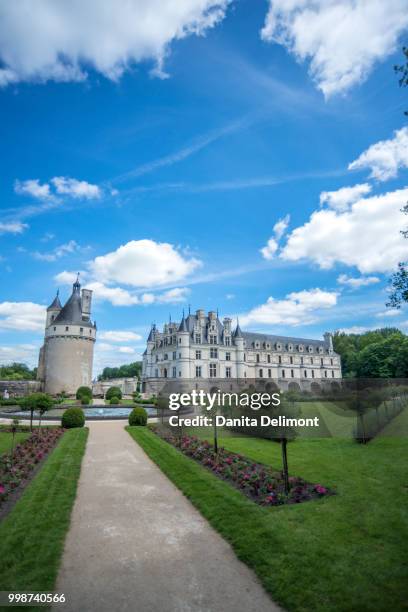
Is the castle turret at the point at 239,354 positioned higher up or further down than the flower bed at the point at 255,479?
higher up

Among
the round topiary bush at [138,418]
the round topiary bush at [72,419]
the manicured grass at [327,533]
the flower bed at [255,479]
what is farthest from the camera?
the round topiary bush at [138,418]

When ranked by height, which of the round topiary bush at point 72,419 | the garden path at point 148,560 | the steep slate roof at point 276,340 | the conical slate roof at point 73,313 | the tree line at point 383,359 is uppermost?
the conical slate roof at point 73,313

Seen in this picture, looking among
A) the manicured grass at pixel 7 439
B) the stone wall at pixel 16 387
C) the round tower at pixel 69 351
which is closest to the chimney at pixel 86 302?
the round tower at pixel 69 351

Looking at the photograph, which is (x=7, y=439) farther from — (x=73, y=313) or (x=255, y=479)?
(x=73, y=313)

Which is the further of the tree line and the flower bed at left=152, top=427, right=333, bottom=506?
the tree line

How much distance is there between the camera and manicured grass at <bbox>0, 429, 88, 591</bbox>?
4918 millimetres

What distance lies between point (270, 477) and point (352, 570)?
173 inches

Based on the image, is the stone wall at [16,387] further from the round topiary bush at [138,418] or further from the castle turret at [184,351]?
the round topiary bush at [138,418]

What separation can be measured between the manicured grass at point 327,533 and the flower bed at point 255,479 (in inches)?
14.0

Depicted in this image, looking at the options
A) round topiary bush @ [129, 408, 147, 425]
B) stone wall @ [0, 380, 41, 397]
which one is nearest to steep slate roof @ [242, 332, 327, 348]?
stone wall @ [0, 380, 41, 397]

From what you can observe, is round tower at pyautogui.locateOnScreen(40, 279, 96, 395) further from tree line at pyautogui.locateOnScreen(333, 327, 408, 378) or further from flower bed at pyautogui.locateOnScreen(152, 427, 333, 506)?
tree line at pyautogui.locateOnScreen(333, 327, 408, 378)

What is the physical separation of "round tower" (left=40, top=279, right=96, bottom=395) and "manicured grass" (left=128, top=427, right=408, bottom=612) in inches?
1791

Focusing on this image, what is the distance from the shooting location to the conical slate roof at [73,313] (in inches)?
2130

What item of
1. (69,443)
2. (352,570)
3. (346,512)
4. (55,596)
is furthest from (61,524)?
(69,443)
